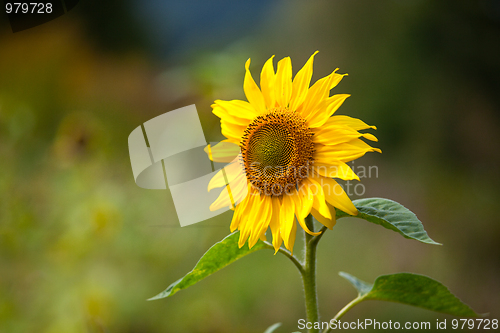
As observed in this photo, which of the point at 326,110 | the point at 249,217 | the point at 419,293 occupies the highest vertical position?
the point at 326,110

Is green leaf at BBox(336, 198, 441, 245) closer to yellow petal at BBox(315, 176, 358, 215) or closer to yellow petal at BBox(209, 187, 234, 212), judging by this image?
yellow petal at BBox(315, 176, 358, 215)

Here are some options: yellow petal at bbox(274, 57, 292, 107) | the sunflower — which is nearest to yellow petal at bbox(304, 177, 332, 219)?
the sunflower

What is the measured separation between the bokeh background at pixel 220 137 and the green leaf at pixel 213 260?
66 centimetres

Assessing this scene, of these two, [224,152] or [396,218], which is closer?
[396,218]

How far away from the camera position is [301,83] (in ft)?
1.34

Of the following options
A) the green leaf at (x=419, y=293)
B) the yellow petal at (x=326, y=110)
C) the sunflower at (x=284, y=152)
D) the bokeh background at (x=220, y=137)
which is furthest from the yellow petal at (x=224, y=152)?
the bokeh background at (x=220, y=137)

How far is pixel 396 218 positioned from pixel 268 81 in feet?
0.69

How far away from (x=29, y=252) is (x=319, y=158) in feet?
2.95

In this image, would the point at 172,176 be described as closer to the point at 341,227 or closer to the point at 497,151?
the point at 341,227

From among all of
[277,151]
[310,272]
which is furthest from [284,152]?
[310,272]

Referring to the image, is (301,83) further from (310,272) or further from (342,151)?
(310,272)

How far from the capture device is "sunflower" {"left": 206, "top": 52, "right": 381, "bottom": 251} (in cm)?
38

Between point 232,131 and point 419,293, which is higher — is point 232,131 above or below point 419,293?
above

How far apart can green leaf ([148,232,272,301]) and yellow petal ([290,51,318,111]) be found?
0.55 ft
